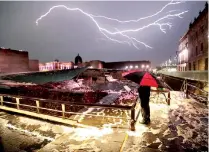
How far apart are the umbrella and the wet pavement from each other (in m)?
1.57

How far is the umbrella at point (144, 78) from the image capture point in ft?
16.6

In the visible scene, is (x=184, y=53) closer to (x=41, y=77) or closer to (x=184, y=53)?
(x=184, y=53)

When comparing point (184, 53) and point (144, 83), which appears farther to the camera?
point (184, 53)

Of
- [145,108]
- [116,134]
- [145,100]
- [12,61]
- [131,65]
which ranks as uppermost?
[12,61]

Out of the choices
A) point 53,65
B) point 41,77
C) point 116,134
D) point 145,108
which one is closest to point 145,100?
point 145,108

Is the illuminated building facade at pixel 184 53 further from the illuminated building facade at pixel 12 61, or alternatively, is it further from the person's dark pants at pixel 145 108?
the person's dark pants at pixel 145 108

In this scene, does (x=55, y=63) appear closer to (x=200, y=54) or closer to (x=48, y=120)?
(x=200, y=54)

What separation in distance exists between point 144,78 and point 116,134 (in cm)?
198

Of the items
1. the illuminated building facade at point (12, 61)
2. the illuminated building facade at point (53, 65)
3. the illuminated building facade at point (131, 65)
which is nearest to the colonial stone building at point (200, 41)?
the illuminated building facade at point (131, 65)

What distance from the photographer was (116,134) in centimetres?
506

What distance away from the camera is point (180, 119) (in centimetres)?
643

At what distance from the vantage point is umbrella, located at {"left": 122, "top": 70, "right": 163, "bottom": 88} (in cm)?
507

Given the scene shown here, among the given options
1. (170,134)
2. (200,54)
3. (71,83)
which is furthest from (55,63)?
(170,134)

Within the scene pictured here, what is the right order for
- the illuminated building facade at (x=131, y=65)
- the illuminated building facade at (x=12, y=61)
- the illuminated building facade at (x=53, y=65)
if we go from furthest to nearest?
the illuminated building facade at (x=131, y=65) < the illuminated building facade at (x=53, y=65) < the illuminated building facade at (x=12, y=61)
